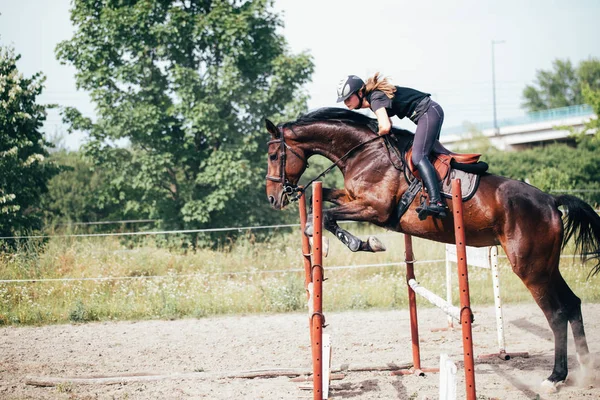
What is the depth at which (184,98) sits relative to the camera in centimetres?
1366

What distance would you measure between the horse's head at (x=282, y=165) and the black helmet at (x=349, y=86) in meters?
0.73

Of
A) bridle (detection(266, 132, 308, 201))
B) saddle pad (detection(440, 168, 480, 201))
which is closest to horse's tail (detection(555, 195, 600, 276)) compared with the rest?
saddle pad (detection(440, 168, 480, 201))

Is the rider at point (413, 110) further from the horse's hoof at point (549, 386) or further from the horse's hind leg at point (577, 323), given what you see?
the horse's hoof at point (549, 386)

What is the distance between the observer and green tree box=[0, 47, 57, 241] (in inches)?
428

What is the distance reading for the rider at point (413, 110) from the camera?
170 inches

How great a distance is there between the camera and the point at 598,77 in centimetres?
6431

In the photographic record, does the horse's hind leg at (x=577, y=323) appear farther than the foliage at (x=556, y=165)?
No

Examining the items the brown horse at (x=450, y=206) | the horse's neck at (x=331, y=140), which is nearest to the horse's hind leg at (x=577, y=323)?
the brown horse at (x=450, y=206)

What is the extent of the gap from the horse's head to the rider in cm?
73

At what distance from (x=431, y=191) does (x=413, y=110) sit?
2.60 ft

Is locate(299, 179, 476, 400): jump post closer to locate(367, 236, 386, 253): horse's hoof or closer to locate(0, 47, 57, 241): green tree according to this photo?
locate(367, 236, 386, 253): horse's hoof

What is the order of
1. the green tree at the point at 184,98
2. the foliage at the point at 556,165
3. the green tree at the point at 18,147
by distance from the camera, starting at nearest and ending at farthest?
the green tree at the point at 18,147, the green tree at the point at 184,98, the foliage at the point at 556,165

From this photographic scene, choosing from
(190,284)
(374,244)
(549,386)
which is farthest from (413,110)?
(190,284)

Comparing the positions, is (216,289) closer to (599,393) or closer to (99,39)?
(599,393)
